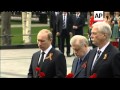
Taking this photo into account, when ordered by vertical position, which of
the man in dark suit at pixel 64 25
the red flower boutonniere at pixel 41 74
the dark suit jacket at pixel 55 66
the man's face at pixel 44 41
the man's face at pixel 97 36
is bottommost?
the man in dark suit at pixel 64 25

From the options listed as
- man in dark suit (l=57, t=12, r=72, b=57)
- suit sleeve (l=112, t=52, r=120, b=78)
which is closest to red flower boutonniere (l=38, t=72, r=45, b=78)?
suit sleeve (l=112, t=52, r=120, b=78)

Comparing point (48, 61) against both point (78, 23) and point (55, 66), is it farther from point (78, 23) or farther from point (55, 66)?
point (78, 23)

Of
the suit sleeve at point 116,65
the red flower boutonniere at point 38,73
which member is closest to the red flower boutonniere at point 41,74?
the red flower boutonniere at point 38,73

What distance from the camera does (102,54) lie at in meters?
3.90

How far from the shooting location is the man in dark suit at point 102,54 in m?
3.65

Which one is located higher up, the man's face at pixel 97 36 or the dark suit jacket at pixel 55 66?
the man's face at pixel 97 36

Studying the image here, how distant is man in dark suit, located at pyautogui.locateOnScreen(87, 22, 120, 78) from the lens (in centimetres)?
365

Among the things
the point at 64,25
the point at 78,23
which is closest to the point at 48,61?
the point at 64,25

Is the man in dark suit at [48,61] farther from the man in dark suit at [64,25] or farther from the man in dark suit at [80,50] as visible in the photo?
the man in dark suit at [64,25]

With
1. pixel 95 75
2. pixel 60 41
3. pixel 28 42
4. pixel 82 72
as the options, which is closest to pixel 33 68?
pixel 82 72

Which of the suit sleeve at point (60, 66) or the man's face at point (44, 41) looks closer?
the suit sleeve at point (60, 66)
